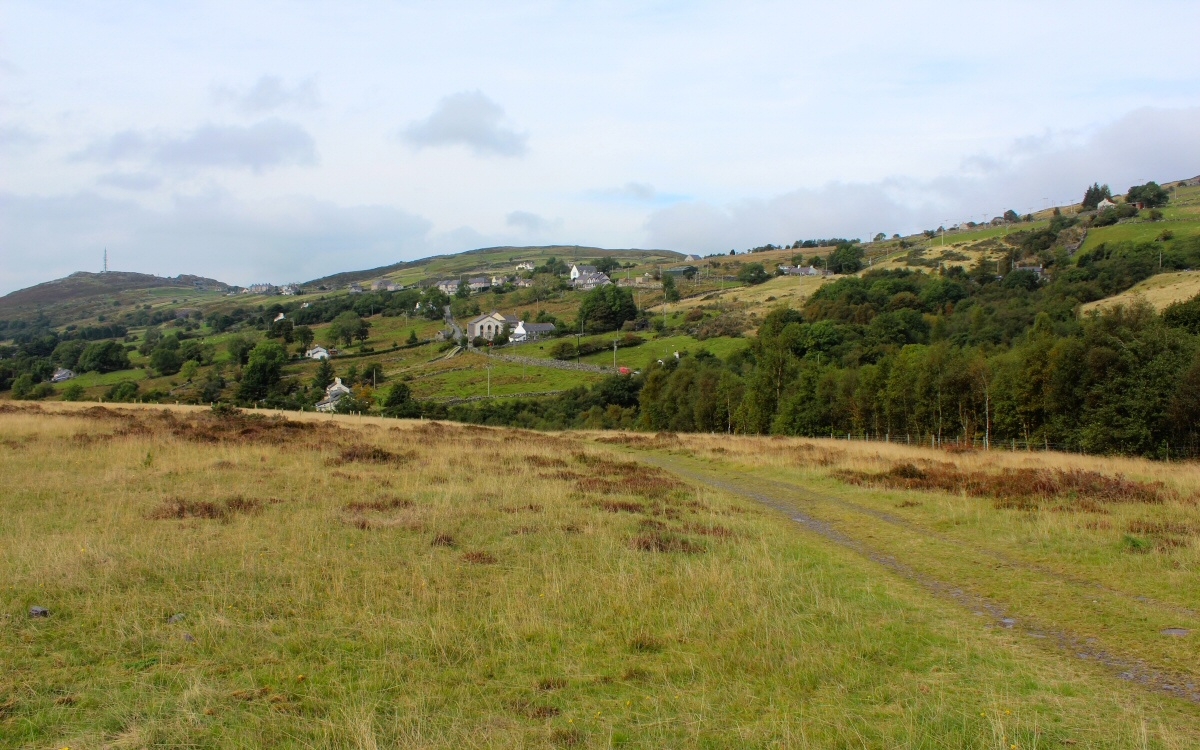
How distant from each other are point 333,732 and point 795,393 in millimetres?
56531

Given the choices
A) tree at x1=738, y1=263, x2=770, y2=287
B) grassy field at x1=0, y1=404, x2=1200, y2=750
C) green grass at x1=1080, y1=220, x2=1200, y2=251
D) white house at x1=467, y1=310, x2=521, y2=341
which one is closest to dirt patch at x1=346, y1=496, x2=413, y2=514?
grassy field at x1=0, y1=404, x2=1200, y2=750

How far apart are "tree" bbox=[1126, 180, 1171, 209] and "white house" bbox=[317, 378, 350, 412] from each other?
183 metres

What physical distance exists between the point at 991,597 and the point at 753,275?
18123 centimetres

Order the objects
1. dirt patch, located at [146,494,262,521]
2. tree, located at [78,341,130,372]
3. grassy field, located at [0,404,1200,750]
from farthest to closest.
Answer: tree, located at [78,341,130,372]
dirt patch, located at [146,494,262,521]
grassy field, located at [0,404,1200,750]

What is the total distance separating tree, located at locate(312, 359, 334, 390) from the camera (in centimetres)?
10138

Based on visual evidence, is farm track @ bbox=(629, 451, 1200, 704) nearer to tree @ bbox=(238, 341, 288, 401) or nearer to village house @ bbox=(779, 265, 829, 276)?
tree @ bbox=(238, 341, 288, 401)

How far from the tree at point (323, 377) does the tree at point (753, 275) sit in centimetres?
11385

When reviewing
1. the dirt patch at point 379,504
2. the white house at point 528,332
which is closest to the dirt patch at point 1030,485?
the dirt patch at point 379,504

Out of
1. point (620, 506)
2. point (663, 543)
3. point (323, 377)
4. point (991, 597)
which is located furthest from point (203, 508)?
point (323, 377)

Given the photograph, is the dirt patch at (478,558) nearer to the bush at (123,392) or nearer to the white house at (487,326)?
the bush at (123,392)

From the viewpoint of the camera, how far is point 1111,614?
8250 millimetres

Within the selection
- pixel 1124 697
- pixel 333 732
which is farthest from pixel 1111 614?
pixel 333 732

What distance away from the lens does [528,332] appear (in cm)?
13862

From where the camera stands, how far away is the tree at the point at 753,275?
182 metres
